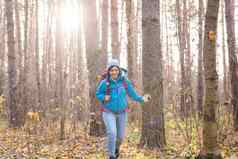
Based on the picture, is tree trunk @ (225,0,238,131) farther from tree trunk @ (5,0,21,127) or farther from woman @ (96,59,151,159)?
tree trunk @ (5,0,21,127)

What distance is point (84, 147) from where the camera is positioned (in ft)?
26.3

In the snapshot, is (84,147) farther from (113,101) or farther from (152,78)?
(152,78)

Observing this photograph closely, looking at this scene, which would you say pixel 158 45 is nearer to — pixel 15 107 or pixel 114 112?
pixel 114 112

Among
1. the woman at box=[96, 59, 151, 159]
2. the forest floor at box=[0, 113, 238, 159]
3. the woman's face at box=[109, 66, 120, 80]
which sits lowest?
the forest floor at box=[0, 113, 238, 159]

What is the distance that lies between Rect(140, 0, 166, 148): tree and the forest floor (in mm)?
321

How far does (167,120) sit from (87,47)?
4.85 meters

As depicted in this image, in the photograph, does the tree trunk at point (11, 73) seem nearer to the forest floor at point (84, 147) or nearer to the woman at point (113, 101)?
the forest floor at point (84, 147)

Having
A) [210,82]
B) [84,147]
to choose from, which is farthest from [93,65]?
[210,82]

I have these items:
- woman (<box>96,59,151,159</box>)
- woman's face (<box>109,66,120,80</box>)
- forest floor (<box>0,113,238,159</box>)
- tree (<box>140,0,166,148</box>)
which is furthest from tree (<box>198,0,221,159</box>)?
tree (<box>140,0,166,148</box>)

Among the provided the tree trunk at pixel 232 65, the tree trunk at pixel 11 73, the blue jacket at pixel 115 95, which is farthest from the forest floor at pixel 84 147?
the tree trunk at pixel 11 73

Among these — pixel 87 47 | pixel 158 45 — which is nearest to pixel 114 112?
pixel 158 45

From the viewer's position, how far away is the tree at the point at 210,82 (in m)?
5.48

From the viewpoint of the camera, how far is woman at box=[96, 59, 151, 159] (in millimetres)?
6336

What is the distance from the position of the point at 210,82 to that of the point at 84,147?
3.70 m
